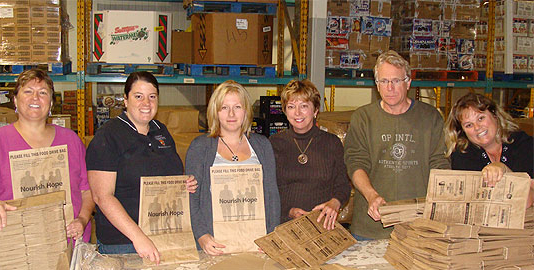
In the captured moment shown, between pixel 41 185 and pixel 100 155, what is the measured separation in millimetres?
291

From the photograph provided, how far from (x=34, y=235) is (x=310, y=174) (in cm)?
144

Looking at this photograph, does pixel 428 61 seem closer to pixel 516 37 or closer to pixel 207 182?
pixel 516 37

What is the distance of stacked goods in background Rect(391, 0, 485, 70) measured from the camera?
639 cm

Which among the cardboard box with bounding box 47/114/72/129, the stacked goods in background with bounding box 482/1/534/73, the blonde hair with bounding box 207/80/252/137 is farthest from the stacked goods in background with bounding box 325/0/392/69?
the blonde hair with bounding box 207/80/252/137

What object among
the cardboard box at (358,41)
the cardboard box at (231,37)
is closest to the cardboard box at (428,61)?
the cardboard box at (358,41)

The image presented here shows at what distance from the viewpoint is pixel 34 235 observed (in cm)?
197

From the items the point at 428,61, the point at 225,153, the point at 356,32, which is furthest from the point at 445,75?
the point at 225,153

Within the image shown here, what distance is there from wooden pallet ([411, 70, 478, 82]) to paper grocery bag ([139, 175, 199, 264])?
483cm

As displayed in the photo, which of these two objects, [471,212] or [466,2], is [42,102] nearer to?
[471,212]

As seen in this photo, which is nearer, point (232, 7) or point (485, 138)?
point (485, 138)

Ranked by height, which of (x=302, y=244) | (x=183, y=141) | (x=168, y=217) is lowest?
(x=302, y=244)

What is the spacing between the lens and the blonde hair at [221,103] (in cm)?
247

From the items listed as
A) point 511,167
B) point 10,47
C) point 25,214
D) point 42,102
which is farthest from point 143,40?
point 511,167

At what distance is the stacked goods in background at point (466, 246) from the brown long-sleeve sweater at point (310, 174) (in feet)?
2.13
